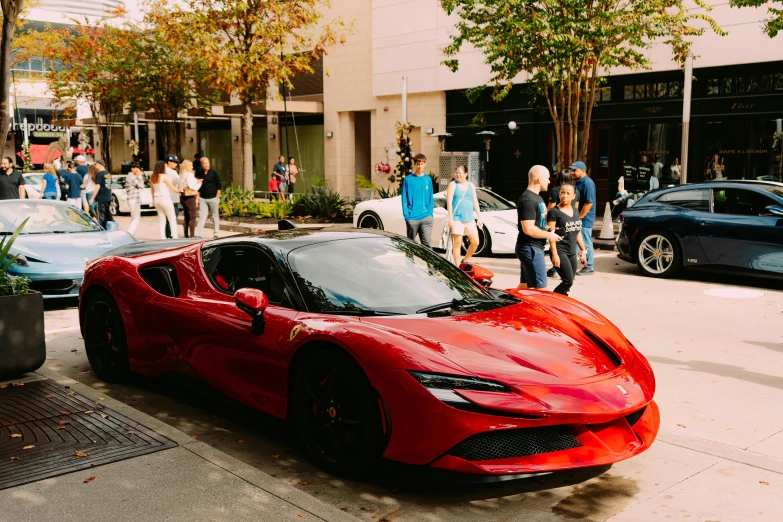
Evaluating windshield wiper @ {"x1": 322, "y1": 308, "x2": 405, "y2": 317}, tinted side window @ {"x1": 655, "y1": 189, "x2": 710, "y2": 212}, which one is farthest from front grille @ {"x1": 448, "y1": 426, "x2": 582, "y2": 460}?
tinted side window @ {"x1": 655, "y1": 189, "x2": 710, "y2": 212}

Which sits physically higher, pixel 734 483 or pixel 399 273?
pixel 399 273

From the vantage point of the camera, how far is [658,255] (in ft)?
42.2

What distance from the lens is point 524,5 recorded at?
17.7 metres

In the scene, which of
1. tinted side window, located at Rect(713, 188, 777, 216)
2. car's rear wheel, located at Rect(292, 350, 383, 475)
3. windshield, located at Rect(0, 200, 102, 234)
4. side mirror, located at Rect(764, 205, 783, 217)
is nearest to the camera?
car's rear wheel, located at Rect(292, 350, 383, 475)

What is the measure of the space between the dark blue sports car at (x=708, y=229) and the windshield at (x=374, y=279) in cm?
740

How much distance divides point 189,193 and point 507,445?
14142 mm

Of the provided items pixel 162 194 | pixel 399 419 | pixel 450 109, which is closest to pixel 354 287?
pixel 399 419

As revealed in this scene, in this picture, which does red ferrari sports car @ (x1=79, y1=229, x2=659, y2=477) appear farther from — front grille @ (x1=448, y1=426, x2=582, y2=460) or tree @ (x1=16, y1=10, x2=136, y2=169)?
tree @ (x1=16, y1=10, x2=136, y2=169)

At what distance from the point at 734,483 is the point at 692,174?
18387 mm

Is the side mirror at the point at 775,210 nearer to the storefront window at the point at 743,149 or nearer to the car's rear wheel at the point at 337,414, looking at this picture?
the storefront window at the point at 743,149

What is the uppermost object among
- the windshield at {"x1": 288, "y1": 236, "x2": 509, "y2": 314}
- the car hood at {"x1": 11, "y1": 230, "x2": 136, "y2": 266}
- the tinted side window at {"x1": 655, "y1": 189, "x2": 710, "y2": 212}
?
the tinted side window at {"x1": 655, "y1": 189, "x2": 710, "y2": 212}

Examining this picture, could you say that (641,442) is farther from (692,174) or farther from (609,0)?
(692,174)

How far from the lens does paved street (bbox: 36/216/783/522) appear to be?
4113mm

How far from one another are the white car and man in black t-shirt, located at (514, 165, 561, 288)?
6.62 m
